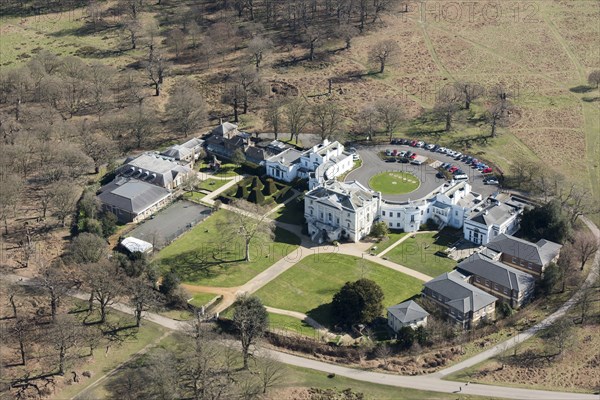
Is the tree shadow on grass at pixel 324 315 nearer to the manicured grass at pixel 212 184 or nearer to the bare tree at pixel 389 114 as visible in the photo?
the manicured grass at pixel 212 184

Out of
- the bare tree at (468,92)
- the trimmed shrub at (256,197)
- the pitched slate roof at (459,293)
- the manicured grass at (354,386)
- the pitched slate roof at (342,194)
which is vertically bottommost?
the manicured grass at (354,386)

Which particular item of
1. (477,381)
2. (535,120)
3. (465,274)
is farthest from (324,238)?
(535,120)

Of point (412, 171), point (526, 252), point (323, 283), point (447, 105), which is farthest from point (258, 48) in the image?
point (526, 252)

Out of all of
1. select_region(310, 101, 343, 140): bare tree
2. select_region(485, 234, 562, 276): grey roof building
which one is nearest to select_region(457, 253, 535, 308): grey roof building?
select_region(485, 234, 562, 276): grey roof building

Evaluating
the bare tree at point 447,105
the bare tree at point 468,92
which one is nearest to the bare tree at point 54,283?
the bare tree at point 447,105

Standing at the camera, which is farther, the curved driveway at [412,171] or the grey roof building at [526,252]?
the curved driveway at [412,171]

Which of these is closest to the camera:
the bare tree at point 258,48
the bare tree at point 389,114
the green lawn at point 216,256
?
the green lawn at point 216,256
